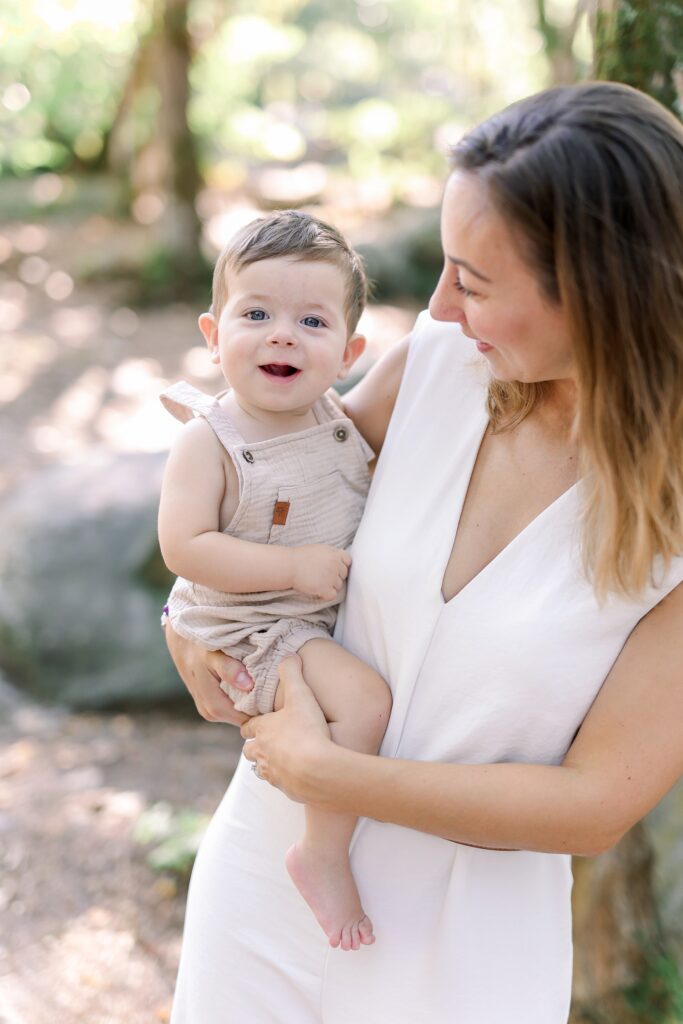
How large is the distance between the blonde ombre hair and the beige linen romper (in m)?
0.50

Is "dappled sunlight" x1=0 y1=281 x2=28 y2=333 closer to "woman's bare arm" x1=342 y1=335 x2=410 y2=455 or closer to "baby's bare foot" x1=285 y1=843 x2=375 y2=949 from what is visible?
"woman's bare arm" x1=342 y1=335 x2=410 y2=455

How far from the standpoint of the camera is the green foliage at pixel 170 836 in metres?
3.49

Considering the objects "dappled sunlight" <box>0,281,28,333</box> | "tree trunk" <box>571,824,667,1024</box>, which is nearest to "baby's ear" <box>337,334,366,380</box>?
"tree trunk" <box>571,824,667,1024</box>

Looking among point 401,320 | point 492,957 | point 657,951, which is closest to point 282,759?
point 492,957

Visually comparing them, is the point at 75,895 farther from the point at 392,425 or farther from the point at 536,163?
the point at 536,163

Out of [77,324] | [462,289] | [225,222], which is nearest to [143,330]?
[77,324]

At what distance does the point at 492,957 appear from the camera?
1.57 meters

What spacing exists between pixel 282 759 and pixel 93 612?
3.02 metres

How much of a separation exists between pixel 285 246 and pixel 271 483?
15.0 inches

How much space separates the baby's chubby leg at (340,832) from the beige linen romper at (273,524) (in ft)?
0.39

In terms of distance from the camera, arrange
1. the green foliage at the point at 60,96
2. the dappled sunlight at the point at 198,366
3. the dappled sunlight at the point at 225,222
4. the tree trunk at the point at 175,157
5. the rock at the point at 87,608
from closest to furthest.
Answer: the rock at the point at 87,608, the dappled sunlight at the point at 198,366, the tree trunk at the point at 175,157, the green foliage at the point at 60,96, the dappled sunlight at the point at 225,222

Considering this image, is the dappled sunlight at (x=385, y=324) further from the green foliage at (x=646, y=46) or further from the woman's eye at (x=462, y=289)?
the woman's eye at (x=462, y=289)

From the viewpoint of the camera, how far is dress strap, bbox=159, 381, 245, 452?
68.7 inches

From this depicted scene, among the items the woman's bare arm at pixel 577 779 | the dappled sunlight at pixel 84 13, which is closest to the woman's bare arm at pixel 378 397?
the woman's bare arm at pixel 577 779
